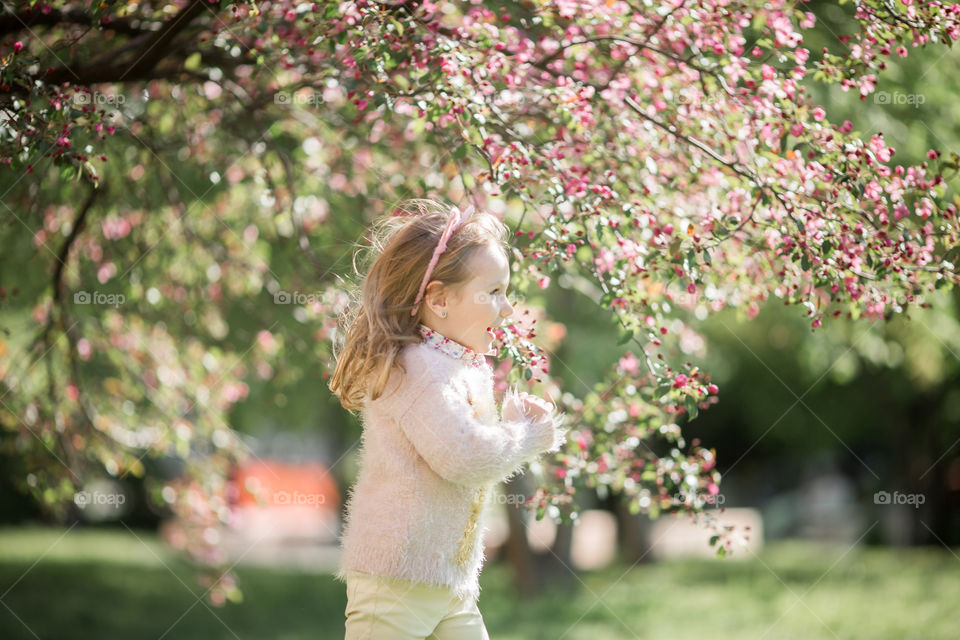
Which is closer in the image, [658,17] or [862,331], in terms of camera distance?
[658,17]

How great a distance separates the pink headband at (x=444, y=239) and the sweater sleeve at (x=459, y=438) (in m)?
0.26

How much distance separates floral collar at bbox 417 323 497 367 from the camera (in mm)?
2752

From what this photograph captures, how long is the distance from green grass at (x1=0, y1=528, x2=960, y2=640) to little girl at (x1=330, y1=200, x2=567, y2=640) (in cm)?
538

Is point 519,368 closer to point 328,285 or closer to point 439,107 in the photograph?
point 439,107

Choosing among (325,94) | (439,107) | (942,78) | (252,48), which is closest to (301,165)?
(325,94)

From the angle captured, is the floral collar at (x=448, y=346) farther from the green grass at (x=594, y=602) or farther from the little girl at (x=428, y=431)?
the green grass at (x=594, y=602)

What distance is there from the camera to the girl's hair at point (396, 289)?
276 centimetres

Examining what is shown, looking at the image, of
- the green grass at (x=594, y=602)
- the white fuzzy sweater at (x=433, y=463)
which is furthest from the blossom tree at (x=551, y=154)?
the green grass at (x=594, y=602)

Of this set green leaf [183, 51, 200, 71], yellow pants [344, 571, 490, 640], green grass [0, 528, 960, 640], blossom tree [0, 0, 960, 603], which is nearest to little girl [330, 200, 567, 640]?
yellow pants [344, 571, 490, 640]

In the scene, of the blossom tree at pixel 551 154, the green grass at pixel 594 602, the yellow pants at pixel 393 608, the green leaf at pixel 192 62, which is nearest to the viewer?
the yellow pants at pixel 393 608

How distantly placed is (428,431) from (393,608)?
0.50m

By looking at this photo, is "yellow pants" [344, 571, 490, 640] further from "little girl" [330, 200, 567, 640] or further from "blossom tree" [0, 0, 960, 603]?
"blossom tree" [0, 0, 960, 603]

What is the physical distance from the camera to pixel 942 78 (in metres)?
6.92

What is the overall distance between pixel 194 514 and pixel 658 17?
13.5 ft
